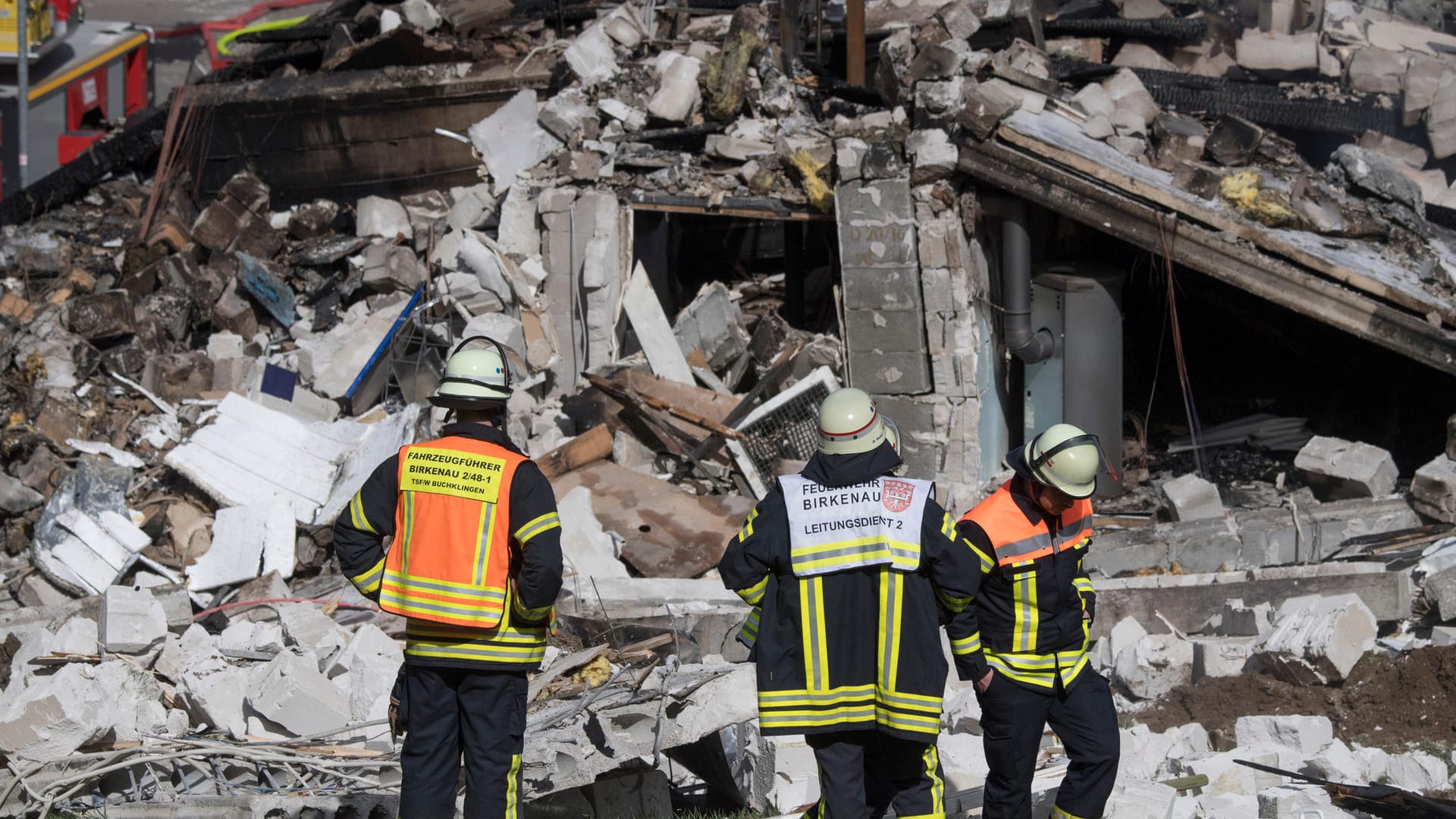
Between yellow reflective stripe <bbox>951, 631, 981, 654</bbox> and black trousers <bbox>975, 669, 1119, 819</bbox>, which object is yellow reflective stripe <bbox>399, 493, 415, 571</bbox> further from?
black trousers <bbox>975, 669, 1119, 819</bbox>

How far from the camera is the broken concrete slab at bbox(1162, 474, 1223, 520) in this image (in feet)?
26.5

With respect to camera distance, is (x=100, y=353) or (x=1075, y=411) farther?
(x=100, y=353)

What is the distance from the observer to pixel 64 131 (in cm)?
1570

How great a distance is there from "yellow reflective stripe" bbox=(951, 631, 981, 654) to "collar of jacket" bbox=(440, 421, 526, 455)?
1.42 metres

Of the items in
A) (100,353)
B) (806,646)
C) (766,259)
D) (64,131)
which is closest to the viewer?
(806,646)

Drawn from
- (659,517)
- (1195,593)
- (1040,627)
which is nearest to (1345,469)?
(1195,593)

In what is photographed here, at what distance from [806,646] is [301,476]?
6.06 m

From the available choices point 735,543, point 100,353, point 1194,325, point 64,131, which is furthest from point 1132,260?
point 64,131

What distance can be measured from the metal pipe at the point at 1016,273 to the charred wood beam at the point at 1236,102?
6.80ft

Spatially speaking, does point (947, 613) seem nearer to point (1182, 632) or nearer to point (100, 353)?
point (1182, 632)

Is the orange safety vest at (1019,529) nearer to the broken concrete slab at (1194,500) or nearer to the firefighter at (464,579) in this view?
the firefighter at (464,579)

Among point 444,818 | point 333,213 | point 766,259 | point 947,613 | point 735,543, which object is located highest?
point 735,543

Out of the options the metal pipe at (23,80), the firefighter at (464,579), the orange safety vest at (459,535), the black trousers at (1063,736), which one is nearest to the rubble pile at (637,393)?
the black trousers at (1063,736)

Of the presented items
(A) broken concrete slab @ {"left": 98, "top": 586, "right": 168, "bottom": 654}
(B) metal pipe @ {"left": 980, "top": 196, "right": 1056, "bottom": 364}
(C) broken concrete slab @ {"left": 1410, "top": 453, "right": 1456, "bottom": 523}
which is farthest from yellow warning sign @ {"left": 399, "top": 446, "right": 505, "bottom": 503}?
(C) broken concrete slab @ {"left": 1410, "top": 453, "right": 1456, "bottom": 523}
